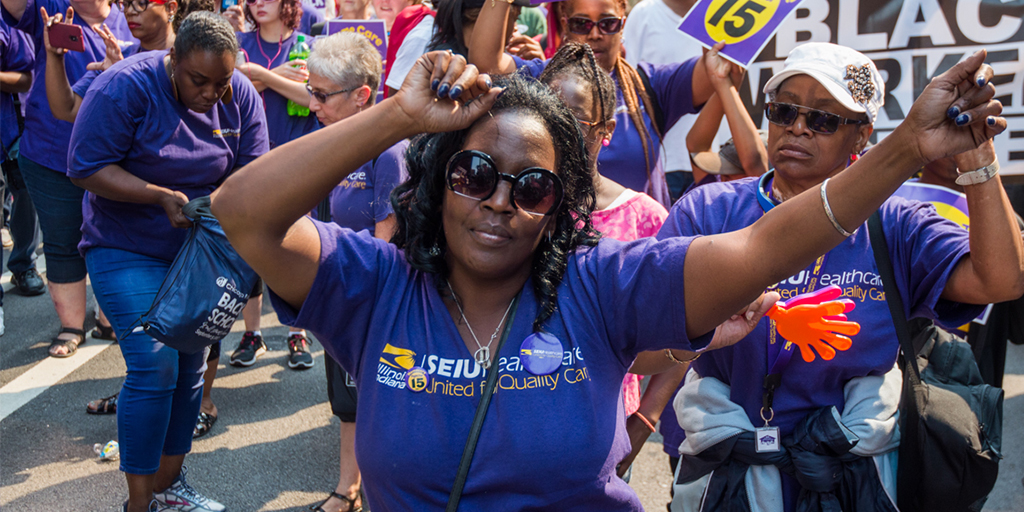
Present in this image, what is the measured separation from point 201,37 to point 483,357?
7.50 ft

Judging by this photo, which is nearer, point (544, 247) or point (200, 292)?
point (544, 247)

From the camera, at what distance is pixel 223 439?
4340 millimetres

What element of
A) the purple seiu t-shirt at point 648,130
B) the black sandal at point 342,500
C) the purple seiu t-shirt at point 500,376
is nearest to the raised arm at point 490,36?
the purple seiu t-shirt at point 648,130

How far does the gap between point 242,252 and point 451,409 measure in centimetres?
51

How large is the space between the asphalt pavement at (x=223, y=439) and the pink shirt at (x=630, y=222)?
4.38 feet

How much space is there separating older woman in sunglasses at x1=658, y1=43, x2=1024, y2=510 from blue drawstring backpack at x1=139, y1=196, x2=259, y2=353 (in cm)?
159

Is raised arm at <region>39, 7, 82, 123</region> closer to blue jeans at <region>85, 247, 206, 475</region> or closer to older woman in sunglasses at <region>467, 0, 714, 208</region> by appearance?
blue jeans at <region>85, 247, 206, 475</region>

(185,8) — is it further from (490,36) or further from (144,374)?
(144,374)

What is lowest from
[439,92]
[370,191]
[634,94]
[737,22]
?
[370,191]

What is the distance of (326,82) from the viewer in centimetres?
372

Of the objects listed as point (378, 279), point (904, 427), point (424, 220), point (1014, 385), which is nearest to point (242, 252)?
point (378, 279)

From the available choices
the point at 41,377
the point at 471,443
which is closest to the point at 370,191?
the point at 471,443

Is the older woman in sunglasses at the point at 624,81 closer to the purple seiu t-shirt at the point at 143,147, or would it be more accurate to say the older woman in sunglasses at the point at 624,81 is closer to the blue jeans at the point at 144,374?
the purple seiu t-shirt at the point at 143,147

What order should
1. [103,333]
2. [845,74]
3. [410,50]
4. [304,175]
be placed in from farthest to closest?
[103,333]
[410,50]
[845,74]
[304,175]
